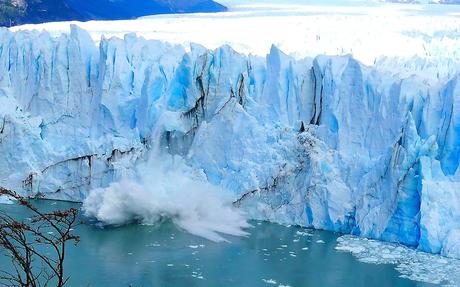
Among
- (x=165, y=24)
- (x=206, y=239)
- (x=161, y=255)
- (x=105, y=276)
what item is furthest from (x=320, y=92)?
(x=165, y=24)

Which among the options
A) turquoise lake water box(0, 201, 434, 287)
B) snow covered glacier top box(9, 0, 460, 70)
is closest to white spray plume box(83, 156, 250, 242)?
turquoise lake water box(0, 201, 434, 287)

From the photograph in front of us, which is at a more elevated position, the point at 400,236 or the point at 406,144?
the point at 406,144

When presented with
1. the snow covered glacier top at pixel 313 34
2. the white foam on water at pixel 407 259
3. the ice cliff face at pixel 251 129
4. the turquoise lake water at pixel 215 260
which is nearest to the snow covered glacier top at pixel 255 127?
the ice cliff face at pixel 251 129

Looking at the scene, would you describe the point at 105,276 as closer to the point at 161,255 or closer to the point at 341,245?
the point at 161,255

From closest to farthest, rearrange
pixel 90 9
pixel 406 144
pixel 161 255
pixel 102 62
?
pixel 161 255 < pixel 406 144 < pixel 102 62 < pixel 90 9

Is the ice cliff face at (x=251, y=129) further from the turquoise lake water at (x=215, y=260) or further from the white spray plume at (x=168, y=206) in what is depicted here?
the turquoise lake water at (x=215, y=260)

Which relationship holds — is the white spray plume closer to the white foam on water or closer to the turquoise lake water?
the turquoise lake water
